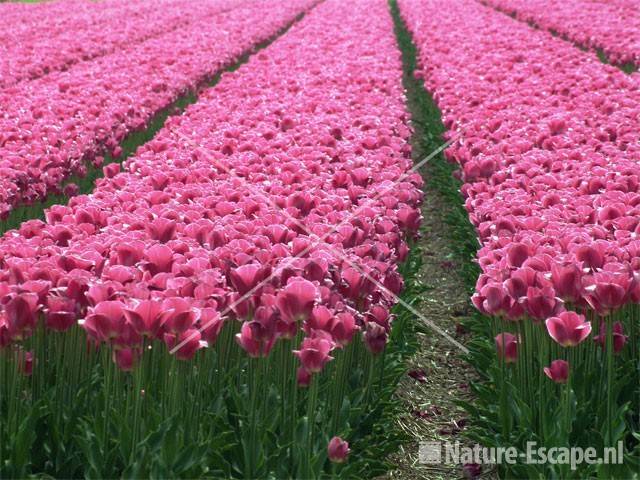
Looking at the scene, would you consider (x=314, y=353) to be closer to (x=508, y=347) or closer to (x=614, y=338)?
(x=508, y=347)

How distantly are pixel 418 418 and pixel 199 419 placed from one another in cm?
196

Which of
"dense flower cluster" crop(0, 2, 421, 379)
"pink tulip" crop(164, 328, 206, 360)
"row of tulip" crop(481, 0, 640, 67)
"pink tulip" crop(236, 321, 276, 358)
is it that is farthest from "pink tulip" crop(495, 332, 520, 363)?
"row of tulip" crop(481, 0, 640, 67)

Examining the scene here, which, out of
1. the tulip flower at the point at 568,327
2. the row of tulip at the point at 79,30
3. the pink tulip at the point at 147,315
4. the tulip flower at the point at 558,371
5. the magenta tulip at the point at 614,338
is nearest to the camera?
the pink tulip at the point at 147,315

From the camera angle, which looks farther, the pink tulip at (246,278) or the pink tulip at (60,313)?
the pink tulip at (246,278)

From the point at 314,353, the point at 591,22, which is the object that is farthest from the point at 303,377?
the point at 591,22

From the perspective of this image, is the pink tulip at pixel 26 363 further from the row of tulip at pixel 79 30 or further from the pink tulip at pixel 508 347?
the row of tulip at pixel 79 30

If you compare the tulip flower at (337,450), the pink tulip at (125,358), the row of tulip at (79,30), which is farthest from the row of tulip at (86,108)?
the tulip flower at (337,450)

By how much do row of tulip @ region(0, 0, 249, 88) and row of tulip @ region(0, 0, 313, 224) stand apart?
1064 millimetres

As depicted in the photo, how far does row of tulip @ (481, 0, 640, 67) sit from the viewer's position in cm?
1557

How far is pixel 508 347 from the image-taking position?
12.8ft

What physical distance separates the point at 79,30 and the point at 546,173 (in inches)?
732

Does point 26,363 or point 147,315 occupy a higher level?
point 147,315

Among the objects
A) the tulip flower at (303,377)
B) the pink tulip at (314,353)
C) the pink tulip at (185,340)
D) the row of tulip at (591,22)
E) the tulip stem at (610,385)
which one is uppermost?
the pink tulip at (185,340)

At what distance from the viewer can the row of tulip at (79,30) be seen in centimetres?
1517
